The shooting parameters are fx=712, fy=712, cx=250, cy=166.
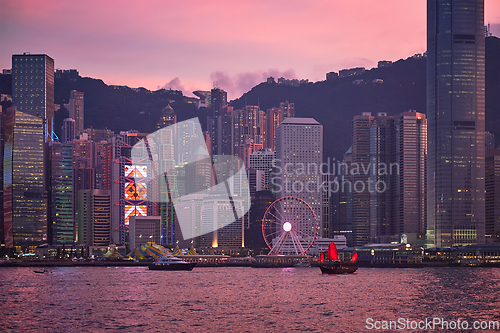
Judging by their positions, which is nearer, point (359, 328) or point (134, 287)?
point (359, 328)

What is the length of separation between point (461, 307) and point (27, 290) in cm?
7361


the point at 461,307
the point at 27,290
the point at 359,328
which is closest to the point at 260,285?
the point at 27,290

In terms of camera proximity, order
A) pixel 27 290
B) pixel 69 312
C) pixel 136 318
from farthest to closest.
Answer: pixel 27 290
pixel 69 312
pixel 136 318

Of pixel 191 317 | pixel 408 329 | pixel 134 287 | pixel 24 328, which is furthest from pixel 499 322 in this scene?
pixel 134 287

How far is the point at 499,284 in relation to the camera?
134000mm

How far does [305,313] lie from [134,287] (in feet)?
169

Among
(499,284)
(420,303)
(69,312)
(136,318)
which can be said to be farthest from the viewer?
(499,284)

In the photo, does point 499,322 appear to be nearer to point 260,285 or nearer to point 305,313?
point 305,313

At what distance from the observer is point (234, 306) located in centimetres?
9350

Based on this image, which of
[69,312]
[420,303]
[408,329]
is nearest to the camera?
[408,329]

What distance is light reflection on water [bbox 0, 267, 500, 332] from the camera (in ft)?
248

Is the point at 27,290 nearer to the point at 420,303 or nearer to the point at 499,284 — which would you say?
the point at 420,303

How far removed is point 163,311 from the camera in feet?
286

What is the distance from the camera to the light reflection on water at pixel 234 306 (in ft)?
248
